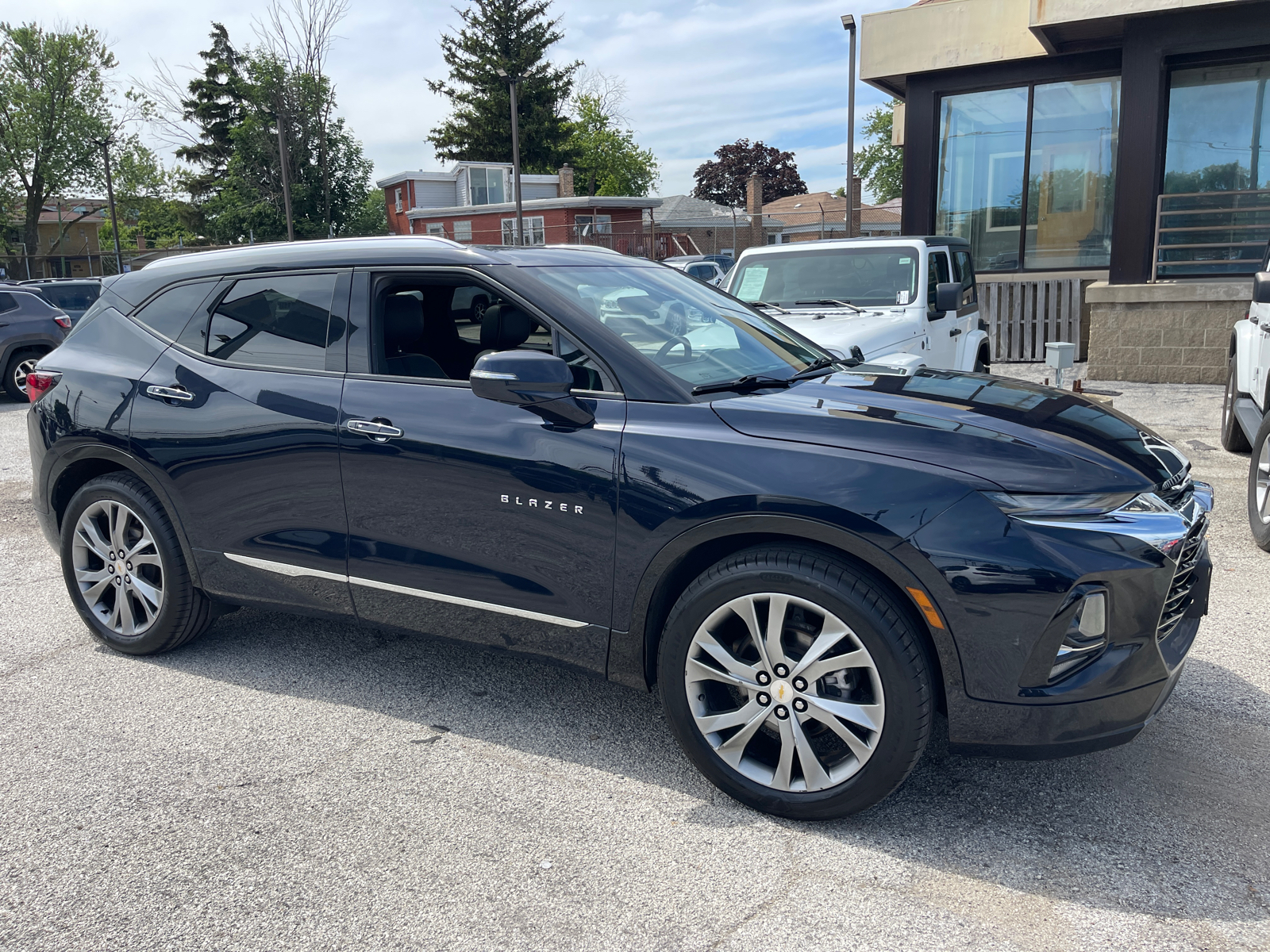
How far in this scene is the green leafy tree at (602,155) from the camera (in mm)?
64062

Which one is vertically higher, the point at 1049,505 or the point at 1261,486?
the point at 1049,505

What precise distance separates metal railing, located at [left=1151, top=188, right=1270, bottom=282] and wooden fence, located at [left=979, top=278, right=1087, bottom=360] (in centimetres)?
143

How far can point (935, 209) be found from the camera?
15508mm

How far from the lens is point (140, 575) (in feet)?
14.0

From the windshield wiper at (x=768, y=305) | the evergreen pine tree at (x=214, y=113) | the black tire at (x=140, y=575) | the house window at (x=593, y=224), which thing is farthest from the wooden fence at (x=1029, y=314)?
the evergreen pine tree at (x=214, y=113)

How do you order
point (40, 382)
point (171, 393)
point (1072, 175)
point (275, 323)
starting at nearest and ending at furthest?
1. point (275, 323)
2. point (171, 393)
3. point (40, 382)
4. point (1072, 175)

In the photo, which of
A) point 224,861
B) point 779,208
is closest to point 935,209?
point 224,861

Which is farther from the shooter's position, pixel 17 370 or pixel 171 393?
pixel 17 370

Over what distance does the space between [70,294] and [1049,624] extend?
17534 mm

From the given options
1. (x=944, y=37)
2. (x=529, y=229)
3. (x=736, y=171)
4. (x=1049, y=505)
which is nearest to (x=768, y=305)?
(x=1049, y=505)

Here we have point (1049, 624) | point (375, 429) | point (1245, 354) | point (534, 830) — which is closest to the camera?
point (1049, 624)

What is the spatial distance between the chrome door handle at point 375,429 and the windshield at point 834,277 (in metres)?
5.24

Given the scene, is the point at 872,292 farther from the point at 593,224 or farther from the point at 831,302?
the point at 593,224

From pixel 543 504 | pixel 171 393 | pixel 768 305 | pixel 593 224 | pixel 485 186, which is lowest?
pixel 543 504
